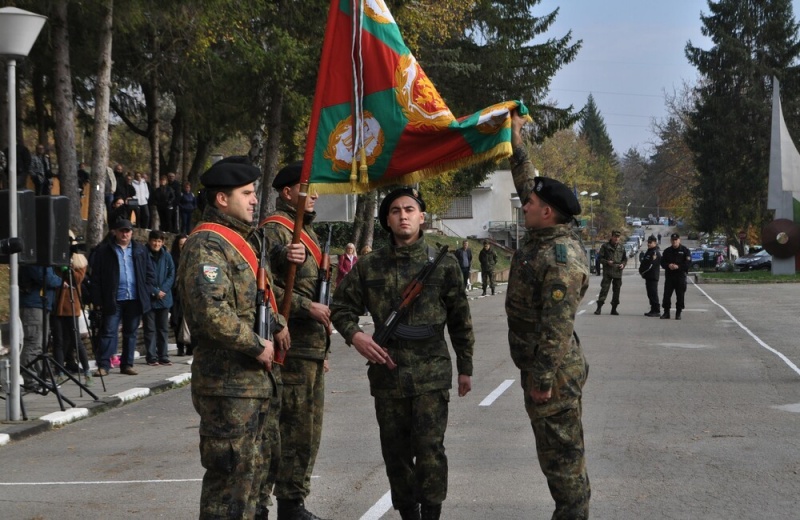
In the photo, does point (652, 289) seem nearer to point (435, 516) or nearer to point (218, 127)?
point (218, 127)

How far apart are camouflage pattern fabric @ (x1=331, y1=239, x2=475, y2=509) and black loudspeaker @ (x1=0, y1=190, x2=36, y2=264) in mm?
6008

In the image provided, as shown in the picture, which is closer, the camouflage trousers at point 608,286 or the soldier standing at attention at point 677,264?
the soldier standing at attention at point 677,264

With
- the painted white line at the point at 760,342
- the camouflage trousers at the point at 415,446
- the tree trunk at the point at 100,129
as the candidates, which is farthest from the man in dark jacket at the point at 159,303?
the camouflage trousers at the point at 415,446

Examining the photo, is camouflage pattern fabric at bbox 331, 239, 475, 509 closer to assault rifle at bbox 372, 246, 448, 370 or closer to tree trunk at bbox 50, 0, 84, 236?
assault rifle at bbox 372, 246, 448, 370

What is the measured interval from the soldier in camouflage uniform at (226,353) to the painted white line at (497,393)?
250 inches

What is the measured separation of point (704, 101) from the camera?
66.3 m

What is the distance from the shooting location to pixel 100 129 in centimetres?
2056

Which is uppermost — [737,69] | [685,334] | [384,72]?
[737,69]

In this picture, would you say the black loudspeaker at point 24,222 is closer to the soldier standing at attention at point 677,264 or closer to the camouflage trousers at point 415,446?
the camouflage trousers at point 415,446

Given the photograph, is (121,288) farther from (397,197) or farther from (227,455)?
(227,455)

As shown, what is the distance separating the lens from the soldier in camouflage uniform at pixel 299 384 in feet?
20.9

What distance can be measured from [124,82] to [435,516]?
26.9 metres

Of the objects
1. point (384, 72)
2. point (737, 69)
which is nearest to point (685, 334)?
point (384, 72)

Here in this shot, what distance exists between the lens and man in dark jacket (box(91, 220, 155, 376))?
1429cm
